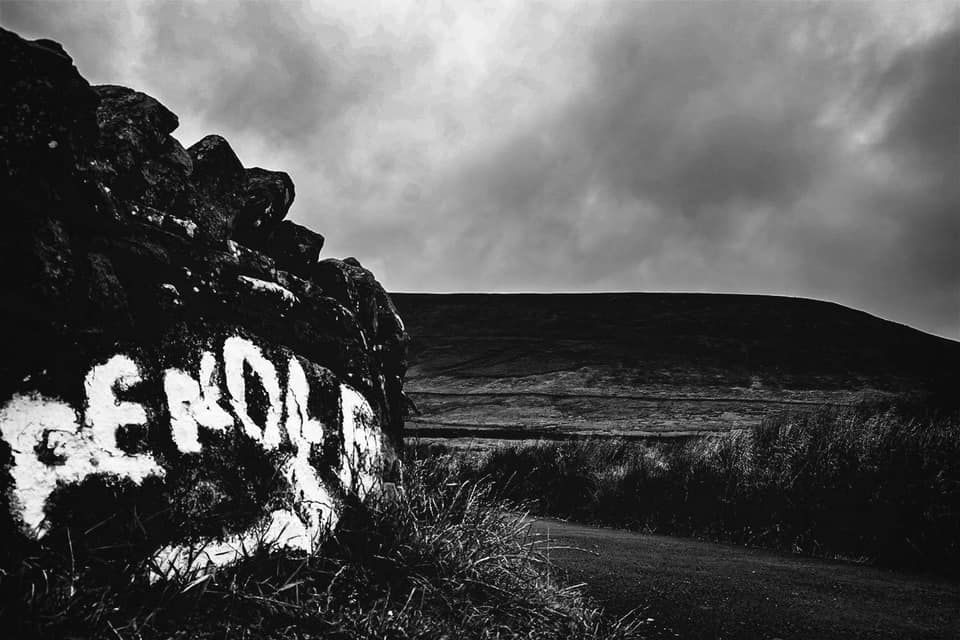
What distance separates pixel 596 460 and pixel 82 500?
6965 mm

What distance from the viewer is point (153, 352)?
2490 millimetres

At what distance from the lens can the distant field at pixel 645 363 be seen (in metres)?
10.8

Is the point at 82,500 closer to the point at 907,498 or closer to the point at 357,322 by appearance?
the point at 357,322

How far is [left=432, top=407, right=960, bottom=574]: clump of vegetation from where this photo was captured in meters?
5.42

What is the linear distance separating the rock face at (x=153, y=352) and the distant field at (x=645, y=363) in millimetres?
6558

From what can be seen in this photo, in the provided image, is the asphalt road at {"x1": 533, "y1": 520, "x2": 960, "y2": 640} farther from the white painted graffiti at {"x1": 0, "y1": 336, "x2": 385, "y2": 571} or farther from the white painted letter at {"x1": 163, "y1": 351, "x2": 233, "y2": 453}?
the white painted letter at {"x1": 163, "y1": 351, "x2": 233, "y2": 453}

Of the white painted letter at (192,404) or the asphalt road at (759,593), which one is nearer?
the white painted letter at (192,404)

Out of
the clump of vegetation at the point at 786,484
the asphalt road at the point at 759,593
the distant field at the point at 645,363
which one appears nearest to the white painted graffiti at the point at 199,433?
the asphalt road at the point at 759,593

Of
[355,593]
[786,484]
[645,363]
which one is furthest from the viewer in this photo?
[645,363]

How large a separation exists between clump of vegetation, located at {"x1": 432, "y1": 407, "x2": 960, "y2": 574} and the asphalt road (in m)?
0.63

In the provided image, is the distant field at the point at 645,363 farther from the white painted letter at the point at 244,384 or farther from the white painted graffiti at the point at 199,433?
the white painted letter at the point at 244,384

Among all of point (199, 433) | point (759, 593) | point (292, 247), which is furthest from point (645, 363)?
point (199, 433)

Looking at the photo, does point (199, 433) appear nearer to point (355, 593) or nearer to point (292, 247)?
point (355, 593)

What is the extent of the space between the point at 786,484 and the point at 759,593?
2.80 meters
